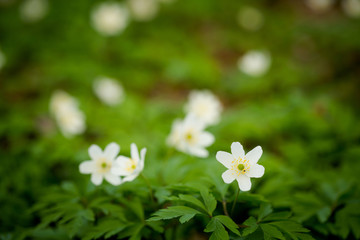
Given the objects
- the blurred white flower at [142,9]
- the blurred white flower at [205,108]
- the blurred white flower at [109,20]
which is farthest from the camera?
the blurred white flower at [142,9]

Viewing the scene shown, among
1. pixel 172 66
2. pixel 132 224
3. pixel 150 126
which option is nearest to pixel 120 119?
pixel 150 126

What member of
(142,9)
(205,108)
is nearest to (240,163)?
(205,108)

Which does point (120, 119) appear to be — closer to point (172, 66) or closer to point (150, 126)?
point (150, 126)

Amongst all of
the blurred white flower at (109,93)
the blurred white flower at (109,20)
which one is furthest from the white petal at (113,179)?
the blurred white flower at (109,20)

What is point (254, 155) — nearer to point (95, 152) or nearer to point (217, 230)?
point (217, 230)

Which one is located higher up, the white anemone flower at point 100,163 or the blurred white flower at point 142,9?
the blurred white flower at point 142,9

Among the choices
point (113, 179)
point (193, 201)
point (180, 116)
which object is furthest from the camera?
point (180, 116)

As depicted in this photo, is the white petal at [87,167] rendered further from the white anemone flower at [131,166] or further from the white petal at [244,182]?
the white petal at [244,182]
